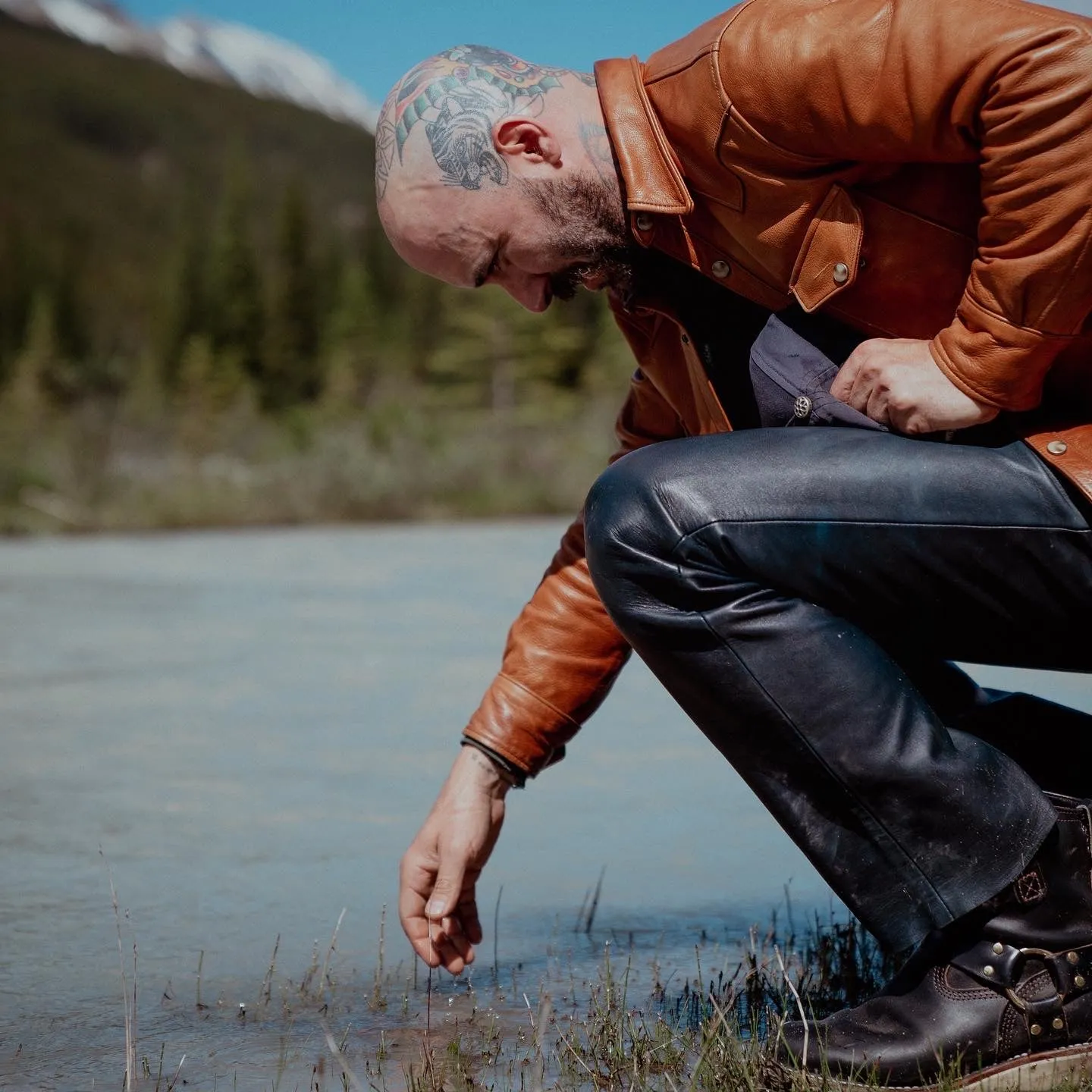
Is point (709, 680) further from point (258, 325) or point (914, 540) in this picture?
point (258, 325)

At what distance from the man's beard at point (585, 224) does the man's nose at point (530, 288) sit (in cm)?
5

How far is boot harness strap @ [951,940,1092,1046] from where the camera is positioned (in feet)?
6.06

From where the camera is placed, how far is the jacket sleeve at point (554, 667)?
7.61ft

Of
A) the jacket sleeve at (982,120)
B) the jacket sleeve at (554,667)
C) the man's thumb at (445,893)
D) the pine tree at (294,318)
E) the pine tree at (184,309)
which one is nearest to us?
the jacket sleeve at (982,120)

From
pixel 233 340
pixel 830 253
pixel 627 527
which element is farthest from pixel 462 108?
pixel 233 340

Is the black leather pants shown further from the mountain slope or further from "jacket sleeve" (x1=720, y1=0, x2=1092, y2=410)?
the mountain slope

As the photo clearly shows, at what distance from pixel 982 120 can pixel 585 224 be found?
59 centimetres

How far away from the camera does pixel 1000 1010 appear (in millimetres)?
1853

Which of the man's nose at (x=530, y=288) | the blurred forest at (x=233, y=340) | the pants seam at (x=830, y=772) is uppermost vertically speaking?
the man's nose at (x=530, y=288)

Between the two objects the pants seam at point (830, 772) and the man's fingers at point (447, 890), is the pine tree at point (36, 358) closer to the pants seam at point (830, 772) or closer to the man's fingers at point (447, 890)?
the man's fingers at point (447, 890)

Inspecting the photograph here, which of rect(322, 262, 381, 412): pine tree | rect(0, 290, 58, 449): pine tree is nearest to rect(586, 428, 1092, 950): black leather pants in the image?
rect(0, 290, 58, 449): pine tree

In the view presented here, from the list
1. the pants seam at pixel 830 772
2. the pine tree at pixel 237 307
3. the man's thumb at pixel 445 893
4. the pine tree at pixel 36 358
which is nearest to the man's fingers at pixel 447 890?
the man's thumb at pixel 445 893

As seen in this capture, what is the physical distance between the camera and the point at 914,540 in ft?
6.18

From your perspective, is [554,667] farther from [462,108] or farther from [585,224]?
[462,108]
